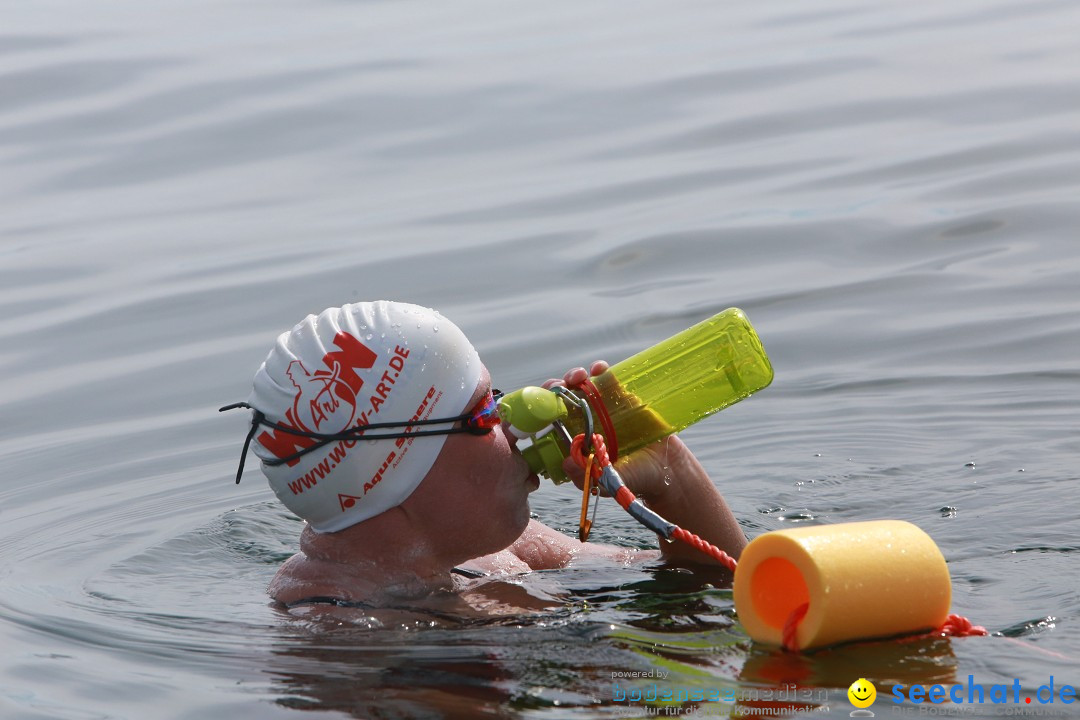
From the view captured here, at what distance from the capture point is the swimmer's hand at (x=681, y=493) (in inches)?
202

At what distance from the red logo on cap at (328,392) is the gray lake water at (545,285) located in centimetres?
67

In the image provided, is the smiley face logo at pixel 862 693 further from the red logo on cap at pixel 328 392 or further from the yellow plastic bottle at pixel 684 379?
the red logo on cap at pixel 328 392

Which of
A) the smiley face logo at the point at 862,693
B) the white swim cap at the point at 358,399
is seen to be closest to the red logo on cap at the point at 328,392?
the white swim cap at the point at 358,399

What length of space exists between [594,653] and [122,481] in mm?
3526

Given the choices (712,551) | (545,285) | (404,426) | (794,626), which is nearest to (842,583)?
(794,626)

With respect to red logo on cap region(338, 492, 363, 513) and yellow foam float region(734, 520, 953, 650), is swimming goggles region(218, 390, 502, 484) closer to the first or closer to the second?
red logo on cap region(338, 492, 363, 513)

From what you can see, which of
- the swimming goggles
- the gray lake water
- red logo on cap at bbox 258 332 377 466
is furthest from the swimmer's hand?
red logo on cap at bbox 258 332 377 466

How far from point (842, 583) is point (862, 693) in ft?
0.94

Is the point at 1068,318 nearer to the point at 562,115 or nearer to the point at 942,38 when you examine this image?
the point at 562,115

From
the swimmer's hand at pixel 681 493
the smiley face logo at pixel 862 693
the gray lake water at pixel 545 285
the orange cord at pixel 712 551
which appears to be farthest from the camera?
the swimmer's hand at pixel 681 493

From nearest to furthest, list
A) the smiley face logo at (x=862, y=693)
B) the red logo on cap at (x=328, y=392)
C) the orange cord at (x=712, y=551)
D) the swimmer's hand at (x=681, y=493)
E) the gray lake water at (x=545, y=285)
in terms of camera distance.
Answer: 1. the smiley face logo at (x=862, y=693)
2. the orange cord at (x=712, y=551)
3. the gray lake water at (x=545, y=285)
4. the red logo on cap at (x=328, y=392)
5. the swimmer's hand at (x=681, y=493)

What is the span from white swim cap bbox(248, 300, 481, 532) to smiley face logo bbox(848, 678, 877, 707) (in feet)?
5.29

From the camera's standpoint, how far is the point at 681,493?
5234 millimetres

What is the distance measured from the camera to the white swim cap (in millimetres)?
4742
